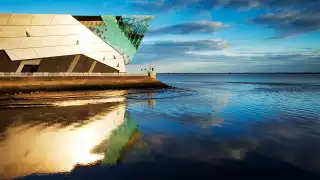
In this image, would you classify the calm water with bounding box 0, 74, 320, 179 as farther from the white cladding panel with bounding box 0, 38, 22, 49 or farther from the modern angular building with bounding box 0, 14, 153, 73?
the modern angular building with bounding box 0, 14, 153, 73

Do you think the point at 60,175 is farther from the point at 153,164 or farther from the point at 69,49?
the point at 69,49

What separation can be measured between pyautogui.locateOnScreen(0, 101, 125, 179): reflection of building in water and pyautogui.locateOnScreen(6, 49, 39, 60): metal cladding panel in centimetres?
3340

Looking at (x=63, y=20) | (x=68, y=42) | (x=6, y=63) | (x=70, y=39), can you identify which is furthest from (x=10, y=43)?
(x=70, y=39)

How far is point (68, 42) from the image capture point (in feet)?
171

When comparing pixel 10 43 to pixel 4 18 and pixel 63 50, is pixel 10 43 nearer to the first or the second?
pixel 4 18

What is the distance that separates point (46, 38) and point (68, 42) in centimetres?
375

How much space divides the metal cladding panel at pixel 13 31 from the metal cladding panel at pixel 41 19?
200 cm

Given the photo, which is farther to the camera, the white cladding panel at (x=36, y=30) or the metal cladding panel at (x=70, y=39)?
the metal cladding panel at (x=70, y=39)

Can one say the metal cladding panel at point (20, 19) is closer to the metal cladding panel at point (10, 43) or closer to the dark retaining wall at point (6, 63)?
the metal cladding panel at point (10, 43)

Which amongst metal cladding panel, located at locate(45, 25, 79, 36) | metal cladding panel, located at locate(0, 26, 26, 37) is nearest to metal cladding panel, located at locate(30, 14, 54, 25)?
metal cladding panel, located at locate(45, 25, 79, 36)

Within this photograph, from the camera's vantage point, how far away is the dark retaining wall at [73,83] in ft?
141

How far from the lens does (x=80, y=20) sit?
54375mm

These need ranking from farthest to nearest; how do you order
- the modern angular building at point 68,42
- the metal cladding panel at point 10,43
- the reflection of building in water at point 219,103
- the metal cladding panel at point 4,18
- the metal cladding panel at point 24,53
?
the metal cladding panel at point 24,53 < the modern angular building at point 68,42 < the metal cladding panel at point 10,43 < the metal cladding panel at point 4,18 < the reflection of building in water at point 219,103

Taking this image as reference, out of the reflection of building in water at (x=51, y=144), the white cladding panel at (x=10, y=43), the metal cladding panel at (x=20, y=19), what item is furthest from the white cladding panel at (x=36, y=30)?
the reflection of building in water at (x=51, y=144)
